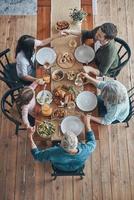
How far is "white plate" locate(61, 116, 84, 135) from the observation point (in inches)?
118

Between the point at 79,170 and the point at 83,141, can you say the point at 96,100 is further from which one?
the point at 79,170

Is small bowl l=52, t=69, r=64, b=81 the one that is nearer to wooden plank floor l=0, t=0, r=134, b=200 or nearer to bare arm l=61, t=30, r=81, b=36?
bare arm l=61, t=30, r=81, b=36

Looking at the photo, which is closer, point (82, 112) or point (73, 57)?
point (82, 112)

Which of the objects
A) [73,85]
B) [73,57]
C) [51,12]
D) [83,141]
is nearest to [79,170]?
[83,141]

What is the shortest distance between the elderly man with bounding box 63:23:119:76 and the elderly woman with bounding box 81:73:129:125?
174 mm

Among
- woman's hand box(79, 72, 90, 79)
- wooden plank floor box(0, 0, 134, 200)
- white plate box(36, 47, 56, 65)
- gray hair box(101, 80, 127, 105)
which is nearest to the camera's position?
gray hair box(101, 80, 127, 105)

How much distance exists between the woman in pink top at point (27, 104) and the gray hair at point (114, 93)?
2.02 ft

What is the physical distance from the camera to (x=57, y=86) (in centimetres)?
317

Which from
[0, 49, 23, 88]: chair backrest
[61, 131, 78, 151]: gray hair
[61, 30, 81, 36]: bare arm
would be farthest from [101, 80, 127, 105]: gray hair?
[0, 49, 23, 88]: chair backrest

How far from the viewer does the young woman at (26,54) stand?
325 cm

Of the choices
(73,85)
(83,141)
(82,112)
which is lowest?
(83,141)

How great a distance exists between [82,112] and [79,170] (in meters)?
0.52

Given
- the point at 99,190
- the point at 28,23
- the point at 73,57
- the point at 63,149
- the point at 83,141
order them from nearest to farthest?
1. the point at 63,149
2. the point at 83,141
3. the point at 73,57
4. the point at 99,190
5. the point at 28,23

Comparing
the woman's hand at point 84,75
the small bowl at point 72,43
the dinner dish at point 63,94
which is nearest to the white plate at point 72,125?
the dinner dish at point 63,94
